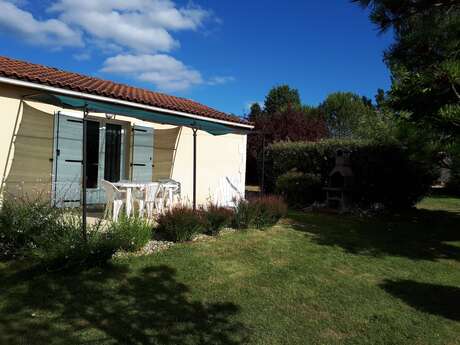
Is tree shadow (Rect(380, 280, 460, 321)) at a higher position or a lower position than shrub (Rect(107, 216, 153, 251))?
lower

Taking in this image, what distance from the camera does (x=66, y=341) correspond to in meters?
3.58

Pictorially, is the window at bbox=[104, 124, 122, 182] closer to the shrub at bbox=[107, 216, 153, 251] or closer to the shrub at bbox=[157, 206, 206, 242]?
the shrub at bbox=[157, 206, 206, 242]

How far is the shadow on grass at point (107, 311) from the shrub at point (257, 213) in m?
3.40

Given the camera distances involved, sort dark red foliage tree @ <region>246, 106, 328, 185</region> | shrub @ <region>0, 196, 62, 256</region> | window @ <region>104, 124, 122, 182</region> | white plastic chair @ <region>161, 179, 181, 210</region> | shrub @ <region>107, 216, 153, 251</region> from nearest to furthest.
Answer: shrub @ <region>0, 196, 62, 256</region>, shrub @ <region>107, 216, 153, 251</region>, white plastic chair @ <region>161, 179, 181, 210</region>, window @ <region>104, 124, 122, 182</region>, dark red foliage tree @ <region>246, 106, 328, 185</region>

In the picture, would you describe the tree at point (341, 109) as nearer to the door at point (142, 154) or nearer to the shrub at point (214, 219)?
the door at point (142, 154)

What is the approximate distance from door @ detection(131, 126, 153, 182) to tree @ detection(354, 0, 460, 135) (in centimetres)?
604

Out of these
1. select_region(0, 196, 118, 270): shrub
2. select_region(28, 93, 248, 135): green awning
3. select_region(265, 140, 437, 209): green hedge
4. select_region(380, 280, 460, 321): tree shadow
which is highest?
select_region(28, 93, 248, 135): green awning

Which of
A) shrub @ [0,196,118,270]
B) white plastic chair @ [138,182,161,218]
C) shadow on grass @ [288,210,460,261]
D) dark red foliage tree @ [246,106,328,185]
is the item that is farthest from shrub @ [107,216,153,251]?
dark red foliage tree @ [246,106,328,185]

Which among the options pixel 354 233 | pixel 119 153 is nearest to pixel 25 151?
pixel 119 153

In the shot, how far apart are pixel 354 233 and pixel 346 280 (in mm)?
3620

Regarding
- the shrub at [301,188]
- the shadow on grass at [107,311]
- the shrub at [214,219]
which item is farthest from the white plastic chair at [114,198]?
the shrub at [301,188]

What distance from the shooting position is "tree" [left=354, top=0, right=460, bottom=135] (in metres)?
6.58

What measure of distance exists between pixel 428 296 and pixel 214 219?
12.8ft

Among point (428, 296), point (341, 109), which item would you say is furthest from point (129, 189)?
point (341, 109)
